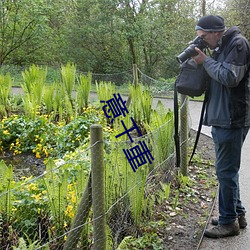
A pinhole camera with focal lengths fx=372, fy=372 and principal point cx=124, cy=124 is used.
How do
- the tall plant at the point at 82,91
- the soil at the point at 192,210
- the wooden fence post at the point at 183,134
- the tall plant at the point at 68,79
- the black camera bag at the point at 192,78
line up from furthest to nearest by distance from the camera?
the tall plant at the point at 68,79
the tall plant at the point at 82,91
the wooden fence post at the point at 183,134
the soil at the point at 192,210
the black camera bag at the point at 192,78

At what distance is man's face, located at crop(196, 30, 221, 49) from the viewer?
3.04 m

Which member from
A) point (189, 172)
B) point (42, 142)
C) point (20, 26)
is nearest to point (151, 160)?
point (189, 172)

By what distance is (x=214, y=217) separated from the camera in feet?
12.5

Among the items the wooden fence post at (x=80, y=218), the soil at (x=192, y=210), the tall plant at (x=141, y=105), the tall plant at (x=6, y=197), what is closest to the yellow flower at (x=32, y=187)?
the tall plant at (x=6, y=197)

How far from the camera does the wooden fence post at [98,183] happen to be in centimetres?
237

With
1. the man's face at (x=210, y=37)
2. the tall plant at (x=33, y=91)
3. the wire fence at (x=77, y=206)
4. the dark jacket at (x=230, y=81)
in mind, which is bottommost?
the wire fence at (x=77, y=206)

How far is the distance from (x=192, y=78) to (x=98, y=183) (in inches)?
51.6

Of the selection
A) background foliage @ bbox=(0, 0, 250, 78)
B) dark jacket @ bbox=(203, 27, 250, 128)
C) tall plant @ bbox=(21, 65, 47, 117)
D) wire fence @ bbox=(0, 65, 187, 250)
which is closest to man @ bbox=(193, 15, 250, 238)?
dark jacket @ bbox=(203, 27, 250, 128)

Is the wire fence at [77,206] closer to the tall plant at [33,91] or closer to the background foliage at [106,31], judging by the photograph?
the tall plant at [33,91]

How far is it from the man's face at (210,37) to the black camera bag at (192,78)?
196 millimetres

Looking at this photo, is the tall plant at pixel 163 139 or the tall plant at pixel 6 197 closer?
the tall plant at pixel 6 197

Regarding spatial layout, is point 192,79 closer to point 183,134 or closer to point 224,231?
point 224,231

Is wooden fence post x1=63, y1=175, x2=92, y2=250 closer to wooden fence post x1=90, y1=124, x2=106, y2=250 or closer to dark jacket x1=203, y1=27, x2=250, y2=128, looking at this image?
wooden fence post x1=90, y1=124, x2=106, y2=250

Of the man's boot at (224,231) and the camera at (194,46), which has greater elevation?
the camera at (194,46)
